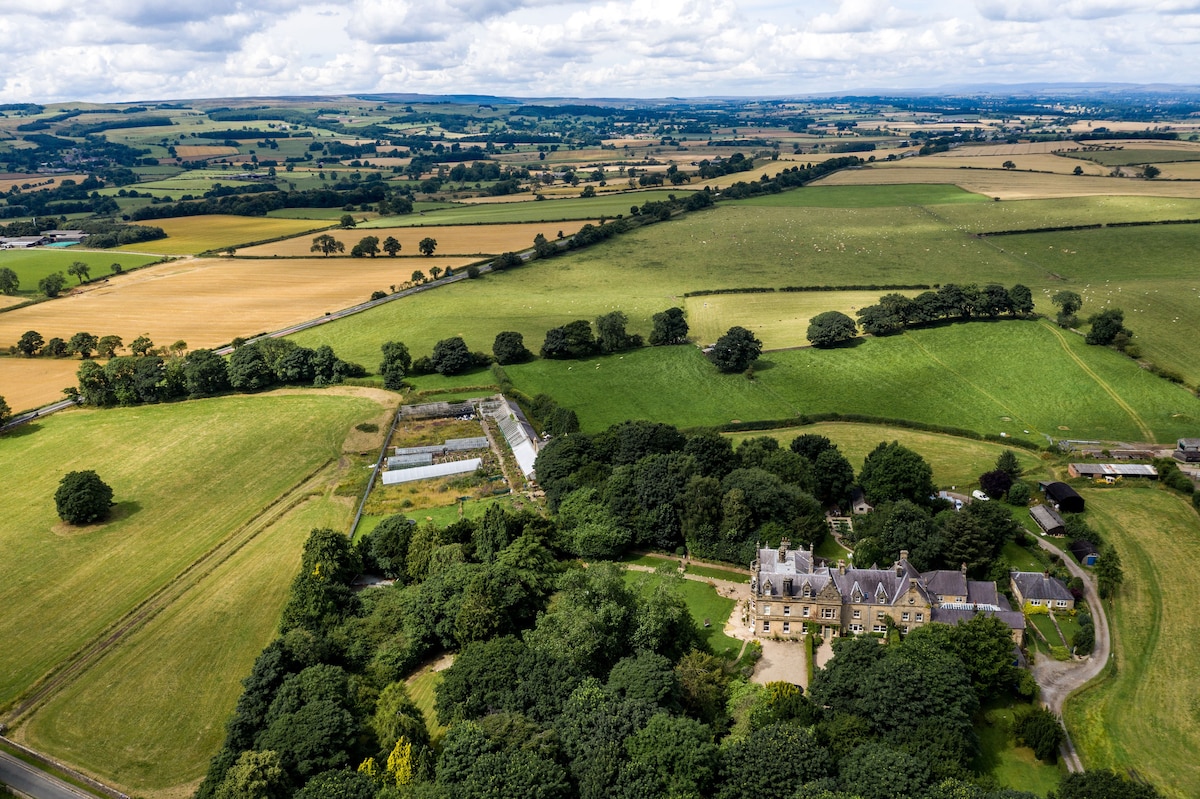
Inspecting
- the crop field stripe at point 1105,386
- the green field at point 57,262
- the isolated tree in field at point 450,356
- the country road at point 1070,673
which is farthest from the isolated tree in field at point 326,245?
the country road at point 1070,673

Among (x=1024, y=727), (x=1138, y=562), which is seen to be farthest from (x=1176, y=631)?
(x=1024, y=727)

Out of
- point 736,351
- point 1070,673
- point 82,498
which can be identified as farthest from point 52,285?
point 1070,673

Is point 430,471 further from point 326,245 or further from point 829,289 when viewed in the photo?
point 326,245

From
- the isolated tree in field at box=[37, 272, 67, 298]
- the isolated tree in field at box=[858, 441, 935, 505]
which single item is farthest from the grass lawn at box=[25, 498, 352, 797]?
the isolated tree in field at box=[37, 272, 67, 298]

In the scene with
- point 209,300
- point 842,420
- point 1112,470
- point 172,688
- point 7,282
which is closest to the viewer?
point 172,688

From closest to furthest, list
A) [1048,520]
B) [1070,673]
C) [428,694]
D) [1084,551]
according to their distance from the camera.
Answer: [1070,673] < [428,694] < [1084,551] < [1048,520]

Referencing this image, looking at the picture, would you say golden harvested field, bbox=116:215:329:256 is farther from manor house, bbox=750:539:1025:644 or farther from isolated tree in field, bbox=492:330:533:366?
manor house, bbox=750:539:1025:644
